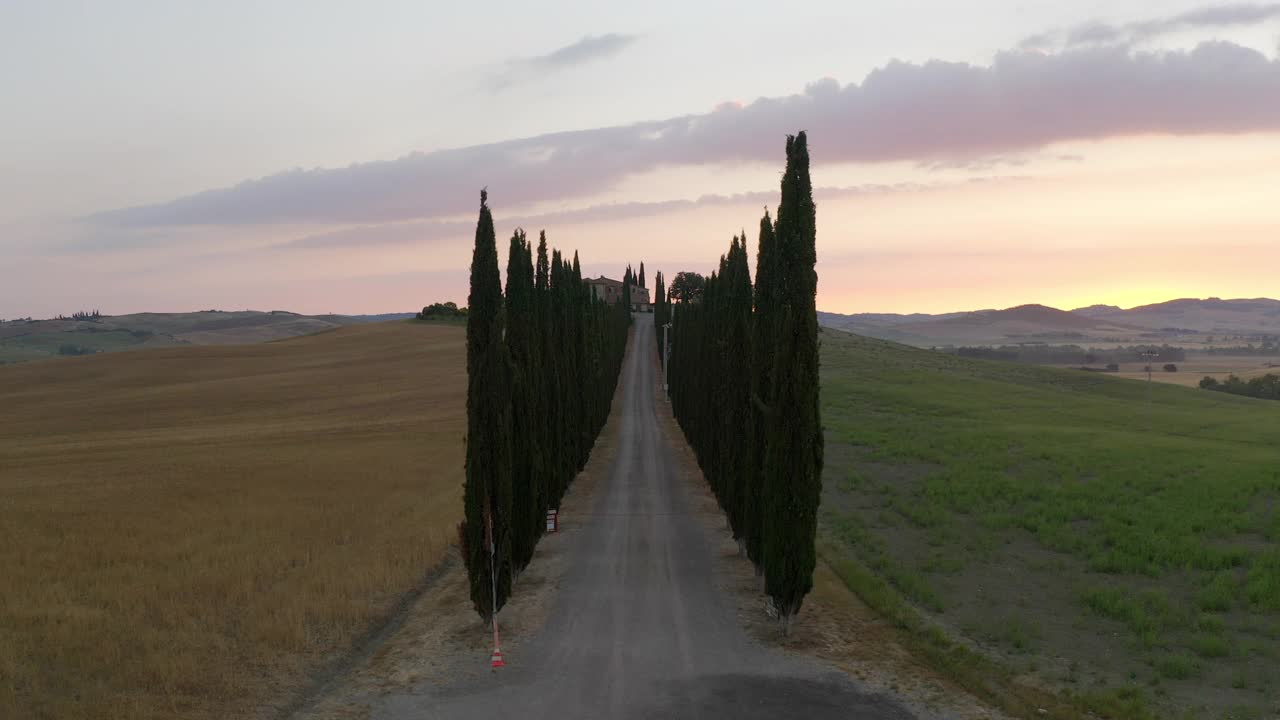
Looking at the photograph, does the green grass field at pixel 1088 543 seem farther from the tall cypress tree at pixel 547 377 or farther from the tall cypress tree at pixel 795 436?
the tall cypress tree at pixel 547 377

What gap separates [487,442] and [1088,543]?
16.6 metres

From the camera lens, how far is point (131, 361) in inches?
3430

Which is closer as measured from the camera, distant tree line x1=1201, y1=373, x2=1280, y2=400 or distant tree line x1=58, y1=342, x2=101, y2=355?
distant tree line x1=1201, y1=373, x2=1280, y2=400

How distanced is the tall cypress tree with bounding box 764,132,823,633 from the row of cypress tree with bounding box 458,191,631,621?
5715 mm

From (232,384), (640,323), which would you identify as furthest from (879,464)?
(640,323)

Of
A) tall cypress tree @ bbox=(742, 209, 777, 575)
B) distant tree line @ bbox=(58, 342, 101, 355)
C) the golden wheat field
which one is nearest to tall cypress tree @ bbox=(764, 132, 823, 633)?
tall cypress tree @ bbox=(742, 209, 777, 575)

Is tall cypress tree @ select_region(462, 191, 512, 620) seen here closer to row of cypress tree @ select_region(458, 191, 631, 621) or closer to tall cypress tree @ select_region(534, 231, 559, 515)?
row of cypress tree @ select_region(458, 191, 631, 621)

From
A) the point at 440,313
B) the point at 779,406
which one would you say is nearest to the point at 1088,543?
the point at 779,406

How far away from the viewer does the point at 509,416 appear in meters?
17.4

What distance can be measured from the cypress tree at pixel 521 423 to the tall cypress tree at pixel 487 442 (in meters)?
1.92

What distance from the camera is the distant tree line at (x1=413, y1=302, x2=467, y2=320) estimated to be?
137 m

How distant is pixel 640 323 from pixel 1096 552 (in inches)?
4670

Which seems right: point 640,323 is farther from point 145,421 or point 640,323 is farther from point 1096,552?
point 1096,552

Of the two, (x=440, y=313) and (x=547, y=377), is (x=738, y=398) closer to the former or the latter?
(x=547, y=377)
